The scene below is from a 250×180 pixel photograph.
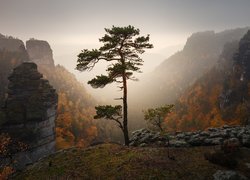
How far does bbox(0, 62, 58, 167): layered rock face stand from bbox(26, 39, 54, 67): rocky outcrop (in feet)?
350

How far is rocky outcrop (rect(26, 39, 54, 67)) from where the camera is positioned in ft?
582

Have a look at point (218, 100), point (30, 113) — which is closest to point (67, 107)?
point (30, 113)

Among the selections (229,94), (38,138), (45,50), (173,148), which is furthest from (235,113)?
(45,50)

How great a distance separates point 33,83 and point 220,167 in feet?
212

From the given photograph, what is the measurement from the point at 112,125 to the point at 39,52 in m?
82.9

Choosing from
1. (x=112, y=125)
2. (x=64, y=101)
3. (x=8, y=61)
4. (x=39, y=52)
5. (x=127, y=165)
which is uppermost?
(x=39, y=52)

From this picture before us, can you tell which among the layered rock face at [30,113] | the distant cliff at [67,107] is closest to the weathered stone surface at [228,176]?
the layered rock face at [30,113]

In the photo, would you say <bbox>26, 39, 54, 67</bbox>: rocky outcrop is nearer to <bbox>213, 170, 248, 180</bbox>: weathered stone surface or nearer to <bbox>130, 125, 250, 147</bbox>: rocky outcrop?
<bbox>130, 125, 250, 147</bbox>: rocky outcrop

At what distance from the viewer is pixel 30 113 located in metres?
67.1

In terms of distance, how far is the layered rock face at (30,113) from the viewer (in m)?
63.9

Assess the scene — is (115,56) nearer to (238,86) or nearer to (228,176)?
(228,176)

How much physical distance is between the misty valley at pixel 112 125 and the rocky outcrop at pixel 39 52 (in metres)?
0.67

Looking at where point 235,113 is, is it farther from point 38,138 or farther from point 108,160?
point 108,160

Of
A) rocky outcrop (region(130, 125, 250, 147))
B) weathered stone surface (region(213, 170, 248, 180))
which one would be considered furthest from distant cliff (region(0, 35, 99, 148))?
weathered stone surface (region(213, 170, 248, 180))
